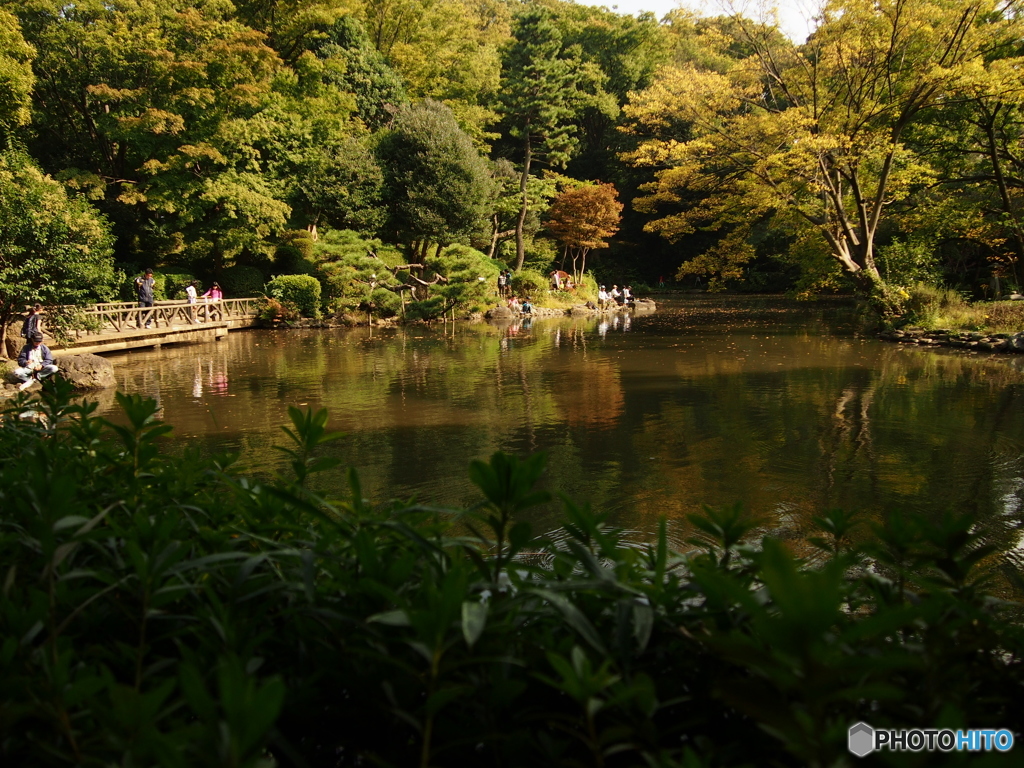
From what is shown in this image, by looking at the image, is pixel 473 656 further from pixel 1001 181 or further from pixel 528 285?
pixel 528 285

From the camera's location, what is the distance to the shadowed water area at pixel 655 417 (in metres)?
5.55

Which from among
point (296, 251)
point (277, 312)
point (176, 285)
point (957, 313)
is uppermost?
point (296, 251)

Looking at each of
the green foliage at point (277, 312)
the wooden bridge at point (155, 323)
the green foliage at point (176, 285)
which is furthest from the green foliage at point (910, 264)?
the green foliage at point (176, 285)

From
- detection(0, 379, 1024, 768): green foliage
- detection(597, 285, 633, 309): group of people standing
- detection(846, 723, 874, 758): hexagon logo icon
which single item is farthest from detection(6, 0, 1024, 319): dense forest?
detection(846, 723, 874, 758): hexagon logo icon

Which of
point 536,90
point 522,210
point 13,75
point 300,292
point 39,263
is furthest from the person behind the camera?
point 522,210

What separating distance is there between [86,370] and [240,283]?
48.3 ft

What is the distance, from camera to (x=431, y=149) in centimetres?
2631

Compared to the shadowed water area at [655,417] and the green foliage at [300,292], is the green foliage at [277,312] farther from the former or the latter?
the shadowed water area at [655,417]

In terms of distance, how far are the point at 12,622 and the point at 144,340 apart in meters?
18.4

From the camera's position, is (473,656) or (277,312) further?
(277,312)

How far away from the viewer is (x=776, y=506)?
17.1 feet

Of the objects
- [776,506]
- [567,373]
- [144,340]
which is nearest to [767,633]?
[776,506]

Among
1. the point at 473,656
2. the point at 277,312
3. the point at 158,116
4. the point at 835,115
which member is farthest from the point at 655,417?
the point at 158,116

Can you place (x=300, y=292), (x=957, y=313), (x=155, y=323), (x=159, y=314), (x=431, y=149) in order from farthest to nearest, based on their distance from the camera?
(x=431, y=149) → (x=300, y=292) → (x=159, y=314) → (x=155, y=323) → (x=957, y=313)
